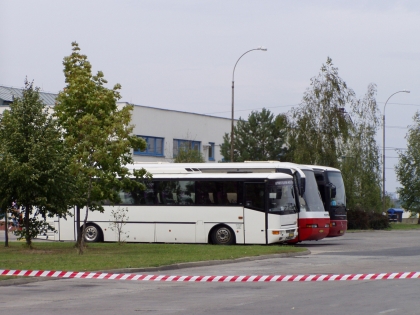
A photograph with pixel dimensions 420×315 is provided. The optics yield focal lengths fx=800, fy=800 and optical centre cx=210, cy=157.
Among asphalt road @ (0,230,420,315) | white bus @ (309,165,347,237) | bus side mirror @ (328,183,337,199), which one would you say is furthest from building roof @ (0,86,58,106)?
asphalt road @ (0,230,420,315)

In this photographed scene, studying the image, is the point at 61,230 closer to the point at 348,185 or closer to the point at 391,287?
the point at 391,287

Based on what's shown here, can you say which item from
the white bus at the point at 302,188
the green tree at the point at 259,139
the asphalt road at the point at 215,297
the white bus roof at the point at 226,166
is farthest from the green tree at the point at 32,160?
the green tree at the point at 259,139

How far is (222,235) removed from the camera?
30.1m

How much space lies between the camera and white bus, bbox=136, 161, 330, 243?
3095 centimetres

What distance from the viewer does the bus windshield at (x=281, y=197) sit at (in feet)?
97.2

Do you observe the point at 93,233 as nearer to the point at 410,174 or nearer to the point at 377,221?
the point at 377,221

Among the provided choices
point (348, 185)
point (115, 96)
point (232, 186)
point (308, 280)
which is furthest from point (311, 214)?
point (348, 185)

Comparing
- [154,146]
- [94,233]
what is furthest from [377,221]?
[94,233]

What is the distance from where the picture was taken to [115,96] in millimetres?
26812

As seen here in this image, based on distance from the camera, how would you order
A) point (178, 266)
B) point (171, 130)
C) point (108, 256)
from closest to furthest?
1. point (178, 266)
2. point (108, 256)
3. point (171, 130)

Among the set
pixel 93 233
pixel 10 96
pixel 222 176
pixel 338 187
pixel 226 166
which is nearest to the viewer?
pixel 222 176

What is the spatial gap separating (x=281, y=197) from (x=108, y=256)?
8.86 m

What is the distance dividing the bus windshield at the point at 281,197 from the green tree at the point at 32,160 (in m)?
7.91

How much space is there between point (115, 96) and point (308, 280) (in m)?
12.2
